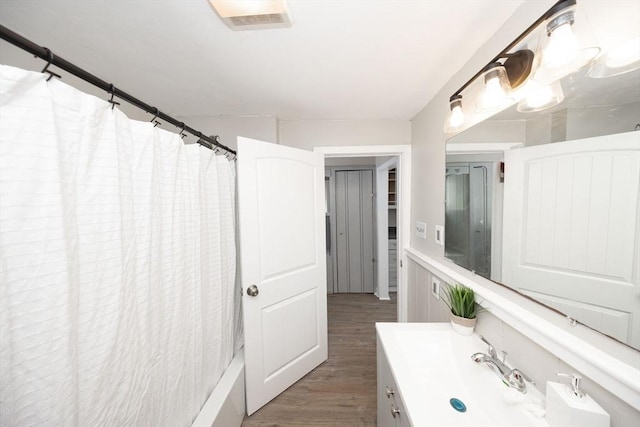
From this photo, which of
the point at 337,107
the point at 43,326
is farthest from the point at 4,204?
the point at 337,107

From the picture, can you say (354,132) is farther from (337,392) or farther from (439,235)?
(337,392)

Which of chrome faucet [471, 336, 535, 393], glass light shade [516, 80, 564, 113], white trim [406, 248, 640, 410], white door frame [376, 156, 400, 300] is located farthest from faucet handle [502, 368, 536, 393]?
white door frame [376, 156, 400, 300]

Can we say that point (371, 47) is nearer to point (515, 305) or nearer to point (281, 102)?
point (281, 102)

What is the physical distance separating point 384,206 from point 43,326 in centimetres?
301

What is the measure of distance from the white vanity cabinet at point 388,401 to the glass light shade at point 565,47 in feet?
3.90

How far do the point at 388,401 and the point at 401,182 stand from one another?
1.56 metres

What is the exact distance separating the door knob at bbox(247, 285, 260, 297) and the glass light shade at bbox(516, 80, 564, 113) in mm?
1590

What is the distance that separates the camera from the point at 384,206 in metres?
3.04

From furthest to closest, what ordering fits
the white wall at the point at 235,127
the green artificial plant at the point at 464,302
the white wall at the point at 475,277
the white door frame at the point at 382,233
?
1. the white door frame at the point at 382,233
2. the white wall at the point at 235,127
3. the green artificial plant at the point at 464,302
4. the white wall at the point at 475,277

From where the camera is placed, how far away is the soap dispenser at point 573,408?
54 cm

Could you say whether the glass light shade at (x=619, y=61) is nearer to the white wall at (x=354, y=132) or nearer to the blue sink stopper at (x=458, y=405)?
the blue sink stopper at (x=458, y=405)

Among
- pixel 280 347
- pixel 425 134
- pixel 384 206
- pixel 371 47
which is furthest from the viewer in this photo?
pixel 384 206

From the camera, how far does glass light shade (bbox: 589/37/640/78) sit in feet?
1.74

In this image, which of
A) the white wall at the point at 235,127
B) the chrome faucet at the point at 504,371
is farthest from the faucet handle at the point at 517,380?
the white wall at the point at 235,127
